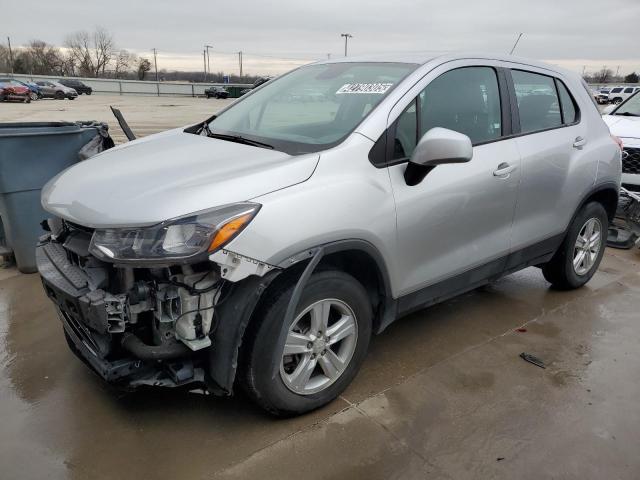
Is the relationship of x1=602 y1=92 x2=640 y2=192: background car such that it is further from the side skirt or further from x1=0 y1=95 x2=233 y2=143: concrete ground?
x1=0 y1=95 x2=233 y2=143: concrete ground

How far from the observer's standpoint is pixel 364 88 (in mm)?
3033

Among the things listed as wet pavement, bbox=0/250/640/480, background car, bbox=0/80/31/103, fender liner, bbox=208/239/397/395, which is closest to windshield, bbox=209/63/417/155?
fender liner, bbox=208/239/397/395

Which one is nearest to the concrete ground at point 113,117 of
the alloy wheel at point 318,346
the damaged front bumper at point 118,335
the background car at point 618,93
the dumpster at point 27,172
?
the dumpster at point 27,172

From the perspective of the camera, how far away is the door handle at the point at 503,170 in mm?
3236

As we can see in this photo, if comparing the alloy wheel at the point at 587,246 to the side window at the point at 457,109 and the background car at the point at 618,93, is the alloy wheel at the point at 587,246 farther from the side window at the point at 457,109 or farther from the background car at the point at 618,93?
the background car at the point at 618,93

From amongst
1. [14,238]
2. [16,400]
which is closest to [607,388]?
[16,400]

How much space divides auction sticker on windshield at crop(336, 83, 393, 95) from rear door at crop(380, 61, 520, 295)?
17 centimetres

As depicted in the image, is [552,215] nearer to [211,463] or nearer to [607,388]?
[607,388]

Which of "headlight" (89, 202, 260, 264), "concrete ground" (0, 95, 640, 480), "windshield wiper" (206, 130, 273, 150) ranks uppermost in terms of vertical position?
"windshield wiper" (206, 130, 273, 150)

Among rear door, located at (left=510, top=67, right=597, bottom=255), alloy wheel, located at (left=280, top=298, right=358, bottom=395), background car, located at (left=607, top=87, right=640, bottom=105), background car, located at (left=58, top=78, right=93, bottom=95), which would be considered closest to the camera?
alloy wheel, located at (left=280, top=298, right=358, bottom=395)

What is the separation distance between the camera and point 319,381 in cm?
274

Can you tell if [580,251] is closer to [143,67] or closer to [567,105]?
[567,105]

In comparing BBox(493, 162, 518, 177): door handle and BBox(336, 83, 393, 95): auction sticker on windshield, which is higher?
BBox(336, 83, 393, 95): auction sticker on windshield

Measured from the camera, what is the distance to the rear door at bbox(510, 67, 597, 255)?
11.6 feet
